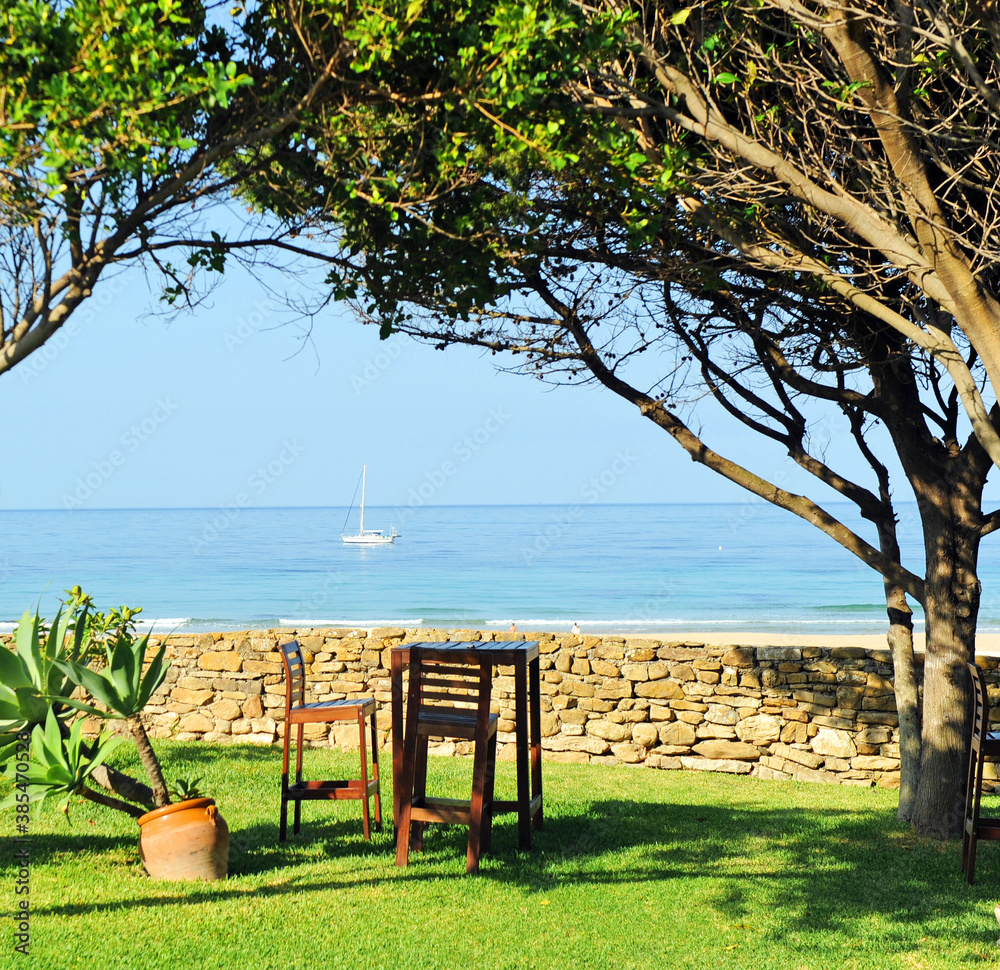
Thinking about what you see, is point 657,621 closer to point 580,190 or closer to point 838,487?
point 838,487

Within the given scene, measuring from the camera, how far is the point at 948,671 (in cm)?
585

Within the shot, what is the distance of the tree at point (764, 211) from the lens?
12.4 ft

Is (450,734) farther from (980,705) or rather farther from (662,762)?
(662,762)

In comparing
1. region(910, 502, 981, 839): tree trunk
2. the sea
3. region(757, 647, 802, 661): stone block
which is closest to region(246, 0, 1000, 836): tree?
region(910, 502, 981, 839): tree trunk

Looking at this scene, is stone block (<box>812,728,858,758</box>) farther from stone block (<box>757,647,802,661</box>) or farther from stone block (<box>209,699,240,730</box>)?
stone block (<box>209,699,240,730</box>)

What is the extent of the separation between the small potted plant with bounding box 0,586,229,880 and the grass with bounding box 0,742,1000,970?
19 cm

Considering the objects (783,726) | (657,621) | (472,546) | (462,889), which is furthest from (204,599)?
(462,889)

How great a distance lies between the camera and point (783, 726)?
26.7 ft

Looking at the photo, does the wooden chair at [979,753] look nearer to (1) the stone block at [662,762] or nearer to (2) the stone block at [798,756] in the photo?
(2) the stone block at [798,756]

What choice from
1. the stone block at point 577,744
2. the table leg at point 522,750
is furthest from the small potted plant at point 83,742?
the stone block at point 577,744

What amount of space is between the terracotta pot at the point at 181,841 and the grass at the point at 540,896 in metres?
0.10

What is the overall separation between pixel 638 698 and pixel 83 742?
5370 millimetres

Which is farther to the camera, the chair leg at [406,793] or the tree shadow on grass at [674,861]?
the chair leg at [406,793]

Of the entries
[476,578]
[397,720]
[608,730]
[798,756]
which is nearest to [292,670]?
[397,720]
